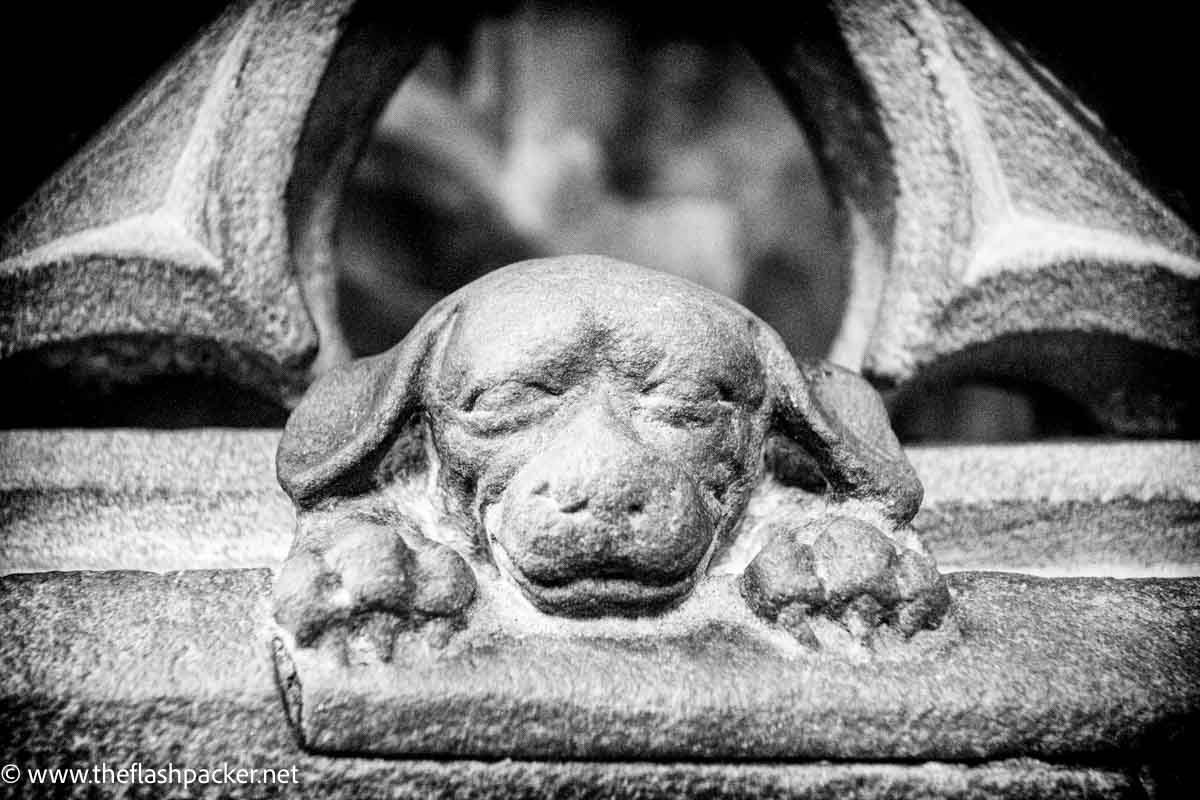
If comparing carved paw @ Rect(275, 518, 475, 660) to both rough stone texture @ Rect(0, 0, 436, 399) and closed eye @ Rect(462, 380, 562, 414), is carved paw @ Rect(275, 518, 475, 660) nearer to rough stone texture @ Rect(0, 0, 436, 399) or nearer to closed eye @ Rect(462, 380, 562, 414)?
closed eye @ Rect(462, 380, 562, 414)

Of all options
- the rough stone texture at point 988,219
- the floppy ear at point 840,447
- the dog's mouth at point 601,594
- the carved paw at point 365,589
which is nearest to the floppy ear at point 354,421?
the carved paw at point 365,589

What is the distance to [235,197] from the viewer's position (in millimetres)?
1303

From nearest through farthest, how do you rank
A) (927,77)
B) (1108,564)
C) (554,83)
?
(1108,564)
(927,77)
(554,83)

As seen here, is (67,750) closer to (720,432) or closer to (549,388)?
(549,388)

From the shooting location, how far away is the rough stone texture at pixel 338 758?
0.80 metres

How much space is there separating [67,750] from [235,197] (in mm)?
883

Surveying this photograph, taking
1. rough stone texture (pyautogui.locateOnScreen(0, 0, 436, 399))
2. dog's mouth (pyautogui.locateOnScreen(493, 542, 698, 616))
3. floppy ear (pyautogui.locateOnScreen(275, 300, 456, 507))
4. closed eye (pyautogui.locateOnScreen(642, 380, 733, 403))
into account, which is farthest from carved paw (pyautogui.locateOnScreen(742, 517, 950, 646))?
rough stone texture (pyautogui.locateOnScreen(0, 0, 436, 399))

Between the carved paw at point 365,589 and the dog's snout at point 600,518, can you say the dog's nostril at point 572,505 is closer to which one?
A: the dog's snout at point 600,518

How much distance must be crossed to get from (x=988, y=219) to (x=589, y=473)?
3.25ft

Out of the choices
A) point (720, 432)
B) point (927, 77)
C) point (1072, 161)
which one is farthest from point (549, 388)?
point (1072, 161)

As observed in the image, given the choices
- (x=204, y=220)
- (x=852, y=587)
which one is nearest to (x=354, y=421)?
(x=204, y=220)

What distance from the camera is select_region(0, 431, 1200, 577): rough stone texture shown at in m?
1.16

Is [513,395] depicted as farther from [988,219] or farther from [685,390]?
[988,219]

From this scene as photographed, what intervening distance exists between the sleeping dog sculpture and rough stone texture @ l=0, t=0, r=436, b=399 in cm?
37
